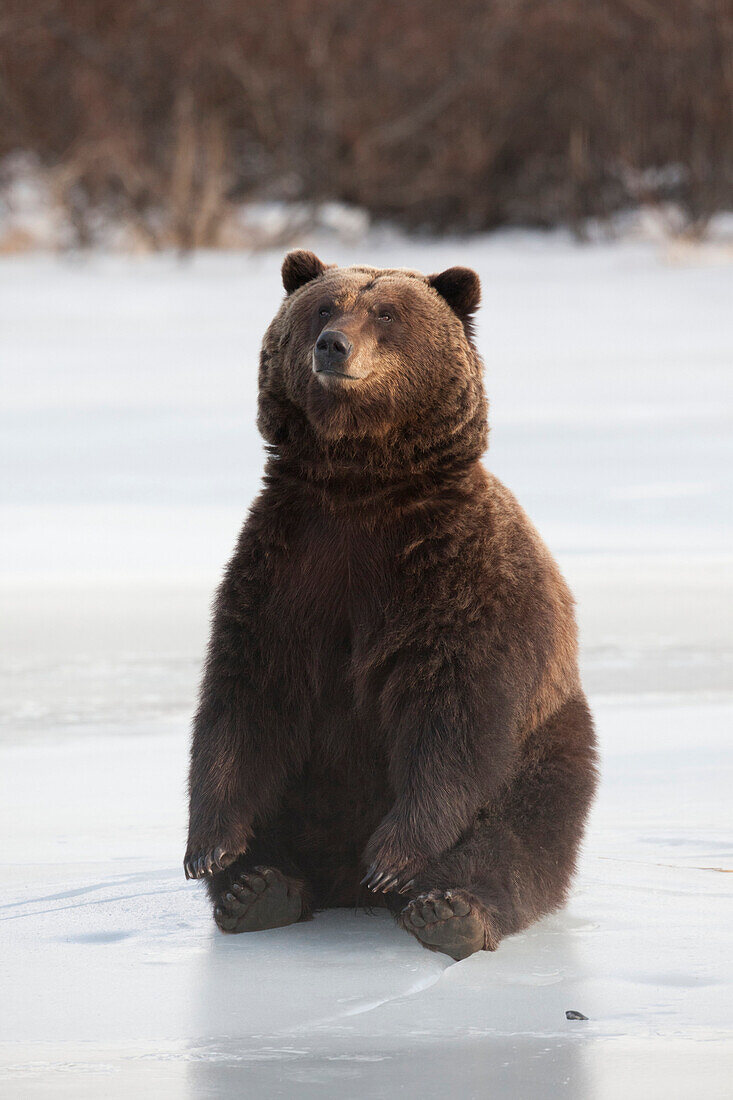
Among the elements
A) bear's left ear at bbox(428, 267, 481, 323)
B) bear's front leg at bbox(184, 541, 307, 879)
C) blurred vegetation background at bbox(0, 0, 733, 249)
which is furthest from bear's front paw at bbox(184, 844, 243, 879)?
blurred vegetation background at bbox(0, 0, 733, 249)

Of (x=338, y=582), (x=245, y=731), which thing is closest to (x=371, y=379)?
(x=338, y=582)

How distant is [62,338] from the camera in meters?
11.9

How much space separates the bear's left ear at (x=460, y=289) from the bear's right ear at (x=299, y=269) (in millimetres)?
278

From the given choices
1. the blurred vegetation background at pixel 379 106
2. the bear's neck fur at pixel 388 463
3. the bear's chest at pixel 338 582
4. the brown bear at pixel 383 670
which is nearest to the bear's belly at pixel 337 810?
the brown bear at pixel 383 670

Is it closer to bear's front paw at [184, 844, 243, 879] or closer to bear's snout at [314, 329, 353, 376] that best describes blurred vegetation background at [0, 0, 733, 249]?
bear's snout at [314, 329, 353, 376]

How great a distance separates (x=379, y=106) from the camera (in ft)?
56.5

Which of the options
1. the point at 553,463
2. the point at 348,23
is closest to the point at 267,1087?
the point at 553,463

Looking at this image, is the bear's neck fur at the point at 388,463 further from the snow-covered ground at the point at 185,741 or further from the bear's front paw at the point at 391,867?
the snow-covered ground at the point at 185,741

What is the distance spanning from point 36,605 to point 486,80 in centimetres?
1252

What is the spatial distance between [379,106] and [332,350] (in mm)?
Answer: 14380

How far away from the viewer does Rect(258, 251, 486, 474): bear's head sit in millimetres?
3502

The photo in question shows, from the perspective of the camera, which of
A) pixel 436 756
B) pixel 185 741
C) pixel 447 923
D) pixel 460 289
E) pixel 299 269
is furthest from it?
pixel 185 741

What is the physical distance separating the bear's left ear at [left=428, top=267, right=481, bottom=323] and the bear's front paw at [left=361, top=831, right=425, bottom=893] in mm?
1211

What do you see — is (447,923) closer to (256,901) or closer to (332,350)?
(256,901)
